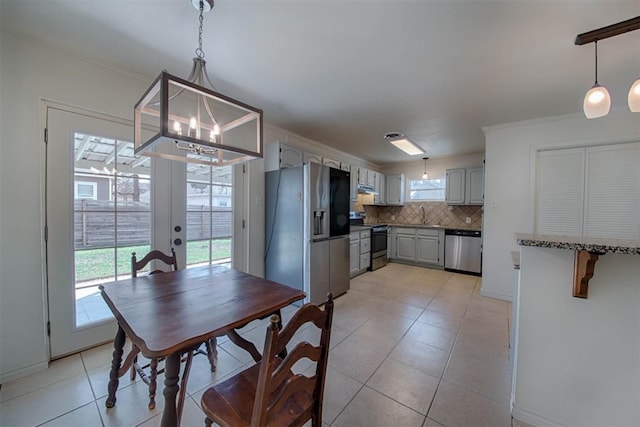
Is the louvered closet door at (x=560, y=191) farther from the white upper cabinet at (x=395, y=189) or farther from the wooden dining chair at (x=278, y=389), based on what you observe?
the wooden dining chair at (x=278, y=389)

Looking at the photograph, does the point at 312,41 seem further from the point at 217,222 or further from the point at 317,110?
the point at 217,222

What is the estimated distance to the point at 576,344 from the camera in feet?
4.43

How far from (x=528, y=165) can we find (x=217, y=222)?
164 inches

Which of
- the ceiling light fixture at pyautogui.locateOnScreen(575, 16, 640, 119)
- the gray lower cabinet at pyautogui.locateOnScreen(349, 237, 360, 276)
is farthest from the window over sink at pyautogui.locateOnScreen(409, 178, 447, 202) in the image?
the ceiling light fixture at pyautogui.locateOnScreen(575, 16, 640, 119)

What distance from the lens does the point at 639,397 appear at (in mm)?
1221

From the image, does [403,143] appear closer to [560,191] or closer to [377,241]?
[377,241]

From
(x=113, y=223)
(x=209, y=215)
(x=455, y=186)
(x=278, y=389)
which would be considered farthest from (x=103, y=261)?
(x=455, y=186)

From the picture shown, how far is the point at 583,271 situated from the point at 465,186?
13.7 feet

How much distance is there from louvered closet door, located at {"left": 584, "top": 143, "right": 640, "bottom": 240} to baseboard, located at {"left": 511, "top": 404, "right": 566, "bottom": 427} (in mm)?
2692

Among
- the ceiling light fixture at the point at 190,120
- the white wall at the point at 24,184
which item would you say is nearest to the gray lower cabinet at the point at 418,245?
the ceiling light fixture at the point at 190,120

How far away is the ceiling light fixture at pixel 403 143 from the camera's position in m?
3.87

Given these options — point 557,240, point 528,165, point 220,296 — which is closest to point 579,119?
point 528,165

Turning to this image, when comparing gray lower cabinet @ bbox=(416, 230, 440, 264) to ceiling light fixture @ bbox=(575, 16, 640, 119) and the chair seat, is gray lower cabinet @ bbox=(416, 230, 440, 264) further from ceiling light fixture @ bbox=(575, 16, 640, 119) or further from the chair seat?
the chair seat

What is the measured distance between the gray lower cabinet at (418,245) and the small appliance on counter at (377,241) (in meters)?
0.27
